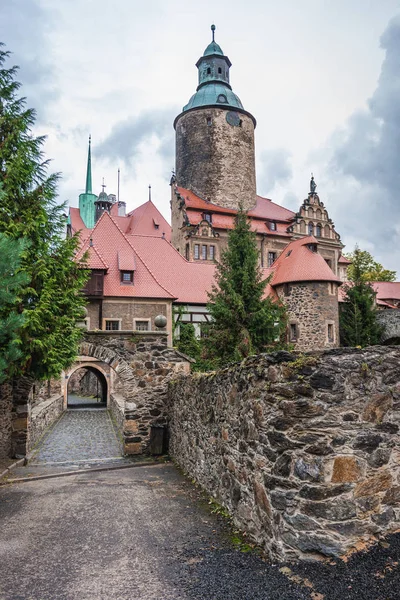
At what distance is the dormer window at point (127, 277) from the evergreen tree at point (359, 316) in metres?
14.4

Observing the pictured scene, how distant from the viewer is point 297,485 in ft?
13.0

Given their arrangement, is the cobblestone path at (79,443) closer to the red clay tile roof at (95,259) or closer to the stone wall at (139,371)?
the stone wall at (139,371)

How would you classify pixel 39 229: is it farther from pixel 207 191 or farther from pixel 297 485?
pixel 207 191

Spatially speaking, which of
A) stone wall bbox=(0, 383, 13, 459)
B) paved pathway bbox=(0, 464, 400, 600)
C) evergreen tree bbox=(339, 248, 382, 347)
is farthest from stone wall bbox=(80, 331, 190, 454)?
evergreen tree bbox=(339, 248, 382, 347)

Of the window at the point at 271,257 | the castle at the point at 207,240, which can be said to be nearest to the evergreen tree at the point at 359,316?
the castle at the point at 207,240

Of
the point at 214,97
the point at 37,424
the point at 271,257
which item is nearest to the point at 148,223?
the point at 271,257

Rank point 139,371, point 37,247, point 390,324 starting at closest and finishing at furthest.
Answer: point 37,247 < point 139,371 < point 390,324

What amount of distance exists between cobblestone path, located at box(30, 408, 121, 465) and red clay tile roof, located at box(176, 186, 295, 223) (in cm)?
2151

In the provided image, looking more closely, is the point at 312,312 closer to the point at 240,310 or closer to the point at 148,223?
the point at 240,310

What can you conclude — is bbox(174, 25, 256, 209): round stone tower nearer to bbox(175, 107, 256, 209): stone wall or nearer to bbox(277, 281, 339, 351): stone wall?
bbox(175, 107, 256, 209): stone wall

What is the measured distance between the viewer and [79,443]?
13664mm

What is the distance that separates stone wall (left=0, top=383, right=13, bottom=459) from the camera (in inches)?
405

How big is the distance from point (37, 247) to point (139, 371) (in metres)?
3.71

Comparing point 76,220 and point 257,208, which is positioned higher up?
point 76,220
